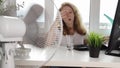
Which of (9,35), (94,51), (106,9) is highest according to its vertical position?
(106,9)

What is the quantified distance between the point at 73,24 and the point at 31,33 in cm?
83

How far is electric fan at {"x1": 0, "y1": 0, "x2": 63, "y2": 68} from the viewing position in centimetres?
71

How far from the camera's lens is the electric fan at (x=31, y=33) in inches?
28.1

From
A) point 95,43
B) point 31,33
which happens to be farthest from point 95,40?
point 31,33

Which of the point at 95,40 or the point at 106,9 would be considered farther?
the point at 106,9

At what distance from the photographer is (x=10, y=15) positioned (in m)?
0.78

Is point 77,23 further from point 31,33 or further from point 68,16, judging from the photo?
point 31,33

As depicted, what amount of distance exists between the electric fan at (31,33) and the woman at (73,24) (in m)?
0.72

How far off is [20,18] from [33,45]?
0.42ft

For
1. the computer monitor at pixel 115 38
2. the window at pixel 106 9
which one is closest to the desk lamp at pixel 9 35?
the computer monitor at pixel 115 38

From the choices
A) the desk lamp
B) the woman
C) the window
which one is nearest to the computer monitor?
the woman

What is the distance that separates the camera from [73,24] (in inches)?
62.2

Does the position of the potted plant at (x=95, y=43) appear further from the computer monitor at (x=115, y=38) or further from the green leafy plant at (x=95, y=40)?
the computer monitor at (x=115, y=38)

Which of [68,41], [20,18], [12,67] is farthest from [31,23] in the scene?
[68,41]
